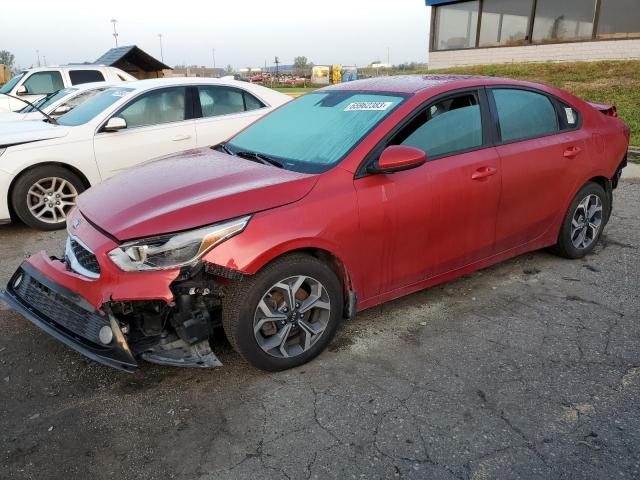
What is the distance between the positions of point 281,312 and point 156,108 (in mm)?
4276

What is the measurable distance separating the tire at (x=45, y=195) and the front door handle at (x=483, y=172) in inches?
164

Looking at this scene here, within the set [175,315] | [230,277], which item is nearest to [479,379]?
[230,277]

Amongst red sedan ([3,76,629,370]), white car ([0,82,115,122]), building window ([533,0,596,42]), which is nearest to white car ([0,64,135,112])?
white car ([0,82,115,122])

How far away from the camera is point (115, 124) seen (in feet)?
19.2

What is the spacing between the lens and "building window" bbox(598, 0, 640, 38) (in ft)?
54.7

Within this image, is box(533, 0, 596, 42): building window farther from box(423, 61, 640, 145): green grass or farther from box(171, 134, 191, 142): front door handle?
box(171, 134, 191, 142): front door handle

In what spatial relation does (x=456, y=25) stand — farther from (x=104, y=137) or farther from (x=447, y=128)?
(x=447, y=128)

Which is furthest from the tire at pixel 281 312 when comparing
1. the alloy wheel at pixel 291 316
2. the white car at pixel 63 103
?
the white car at pixel 63 103

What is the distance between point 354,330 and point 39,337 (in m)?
2.06

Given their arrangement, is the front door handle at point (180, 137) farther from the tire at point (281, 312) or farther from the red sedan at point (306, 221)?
the tire at point (281, 312)

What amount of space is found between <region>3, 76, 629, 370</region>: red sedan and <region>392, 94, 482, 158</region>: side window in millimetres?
10

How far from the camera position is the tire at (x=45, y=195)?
220 inches

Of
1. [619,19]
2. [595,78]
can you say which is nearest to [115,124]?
[595,78]

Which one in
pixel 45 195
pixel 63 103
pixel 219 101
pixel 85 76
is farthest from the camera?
pixel 85 76
